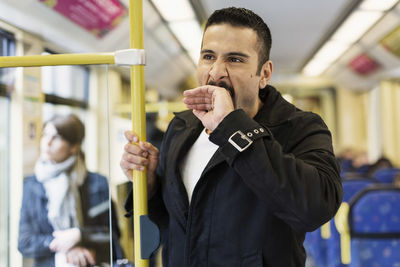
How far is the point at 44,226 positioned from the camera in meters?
1.63

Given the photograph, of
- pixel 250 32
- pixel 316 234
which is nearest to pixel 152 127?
pixel 316 234

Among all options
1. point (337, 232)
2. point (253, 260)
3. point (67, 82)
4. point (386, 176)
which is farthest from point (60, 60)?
point (386, 176)

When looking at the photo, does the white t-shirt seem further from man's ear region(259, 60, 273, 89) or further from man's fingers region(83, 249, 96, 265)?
man's fingers region(83, 249, 96, 265)

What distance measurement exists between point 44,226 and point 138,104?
696mm

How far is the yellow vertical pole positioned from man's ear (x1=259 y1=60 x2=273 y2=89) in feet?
1.34

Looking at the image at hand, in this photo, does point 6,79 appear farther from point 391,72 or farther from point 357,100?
point 357,100

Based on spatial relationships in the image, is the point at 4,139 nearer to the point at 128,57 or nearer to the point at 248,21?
the point at 128,57

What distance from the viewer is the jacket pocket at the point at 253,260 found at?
1.20m

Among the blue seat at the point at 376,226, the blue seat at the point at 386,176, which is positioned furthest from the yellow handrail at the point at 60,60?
the blue seat at the point at 386,176

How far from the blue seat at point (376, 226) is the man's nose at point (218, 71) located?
66.6 inches

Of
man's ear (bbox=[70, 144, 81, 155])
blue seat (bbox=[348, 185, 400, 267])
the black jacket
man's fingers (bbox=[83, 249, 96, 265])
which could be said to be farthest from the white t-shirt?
blue seat (bbox=[348, 185, 400, 267])

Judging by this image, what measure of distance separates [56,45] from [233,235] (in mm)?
1095

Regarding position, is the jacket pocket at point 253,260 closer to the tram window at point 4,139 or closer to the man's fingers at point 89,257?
the man's fingers at point 89,257

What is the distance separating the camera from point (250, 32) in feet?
4.40
